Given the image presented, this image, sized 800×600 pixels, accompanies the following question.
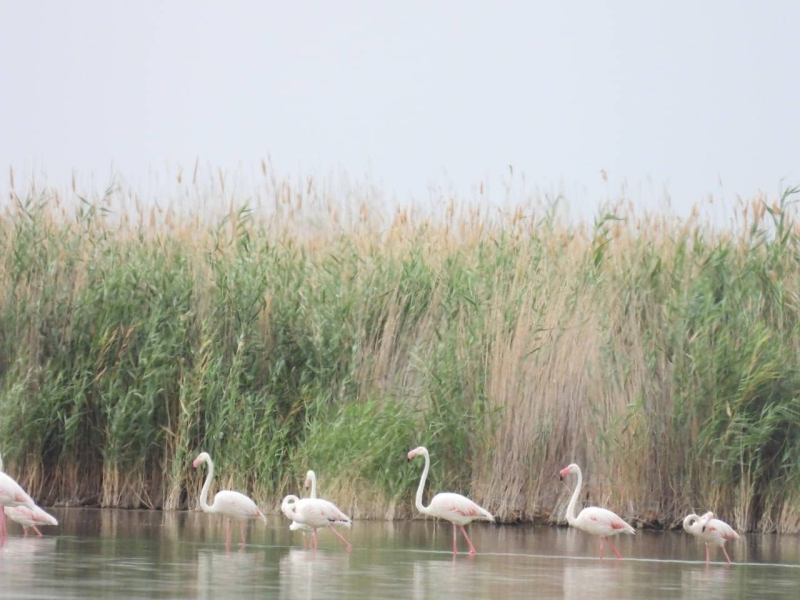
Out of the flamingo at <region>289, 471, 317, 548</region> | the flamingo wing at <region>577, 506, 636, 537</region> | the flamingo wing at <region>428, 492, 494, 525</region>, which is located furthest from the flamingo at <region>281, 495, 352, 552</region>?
the flamingo wing at <region>577, 506, 636, 537</region>

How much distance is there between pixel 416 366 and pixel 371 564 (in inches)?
181

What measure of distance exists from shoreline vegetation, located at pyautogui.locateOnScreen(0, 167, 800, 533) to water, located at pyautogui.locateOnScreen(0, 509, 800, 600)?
2.25 ft

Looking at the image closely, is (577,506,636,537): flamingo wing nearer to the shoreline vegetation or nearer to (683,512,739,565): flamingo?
(683,512,739,565): flamingo

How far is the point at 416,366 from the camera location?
15.1m

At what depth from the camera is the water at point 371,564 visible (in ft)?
30.0

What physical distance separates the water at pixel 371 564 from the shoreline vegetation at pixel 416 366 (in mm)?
686

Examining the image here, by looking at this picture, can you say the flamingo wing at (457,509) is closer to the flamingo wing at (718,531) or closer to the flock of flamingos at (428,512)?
the flock of flamingos at (428,512)

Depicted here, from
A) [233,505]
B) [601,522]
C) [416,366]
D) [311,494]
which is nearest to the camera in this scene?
[601,522]

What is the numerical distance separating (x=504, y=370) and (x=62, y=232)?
5852 mm

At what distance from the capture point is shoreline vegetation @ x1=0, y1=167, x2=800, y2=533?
14094mm

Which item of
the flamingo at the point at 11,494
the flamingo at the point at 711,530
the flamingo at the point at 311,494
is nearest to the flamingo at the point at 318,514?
the flamingo at the point at 311,494

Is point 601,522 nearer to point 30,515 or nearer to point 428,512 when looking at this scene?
point 428,512

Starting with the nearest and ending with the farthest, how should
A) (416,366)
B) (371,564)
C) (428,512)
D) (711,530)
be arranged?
(371,564), (711,530), (428,512), (416,366)

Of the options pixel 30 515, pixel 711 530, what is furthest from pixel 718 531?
pixel 30 515
